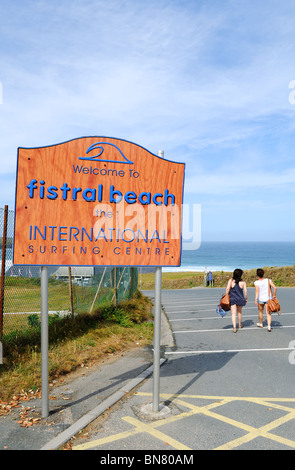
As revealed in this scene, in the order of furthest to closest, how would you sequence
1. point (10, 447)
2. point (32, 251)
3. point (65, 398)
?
1. point (65, 398)
2. point (32, 251)
3. point (10, 447)

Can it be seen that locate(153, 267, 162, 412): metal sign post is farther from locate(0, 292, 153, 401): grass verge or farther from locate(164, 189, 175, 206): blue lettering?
locate(0, 292, 153, 401): grass verge

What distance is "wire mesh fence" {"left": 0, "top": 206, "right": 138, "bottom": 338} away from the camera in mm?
7300

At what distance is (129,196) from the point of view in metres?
5.42

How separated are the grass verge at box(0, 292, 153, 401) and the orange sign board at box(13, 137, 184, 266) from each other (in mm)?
2174

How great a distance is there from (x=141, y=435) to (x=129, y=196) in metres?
2.92

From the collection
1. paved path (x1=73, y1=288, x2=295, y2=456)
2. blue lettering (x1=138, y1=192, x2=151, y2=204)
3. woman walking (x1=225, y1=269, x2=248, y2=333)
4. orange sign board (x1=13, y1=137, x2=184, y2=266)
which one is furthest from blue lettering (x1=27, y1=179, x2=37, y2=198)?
woman walking (x1=225, y1=269, x2=248, y2=333)

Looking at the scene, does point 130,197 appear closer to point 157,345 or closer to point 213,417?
point 157,345

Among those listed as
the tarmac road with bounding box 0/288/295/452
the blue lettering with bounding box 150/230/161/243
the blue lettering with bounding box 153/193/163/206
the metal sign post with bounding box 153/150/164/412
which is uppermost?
the blue lettering with bounding box 153/193/163/206

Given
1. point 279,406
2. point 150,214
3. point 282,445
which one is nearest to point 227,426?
point 282,445

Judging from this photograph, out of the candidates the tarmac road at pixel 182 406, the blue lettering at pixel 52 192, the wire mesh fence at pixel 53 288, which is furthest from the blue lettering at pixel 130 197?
the tarmac road at pixel 182 406

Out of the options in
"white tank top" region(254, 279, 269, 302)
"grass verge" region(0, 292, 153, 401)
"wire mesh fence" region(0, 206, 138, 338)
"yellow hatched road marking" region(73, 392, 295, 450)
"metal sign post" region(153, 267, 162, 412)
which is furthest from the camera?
"white tank top" region(254, 279, 269, 302)

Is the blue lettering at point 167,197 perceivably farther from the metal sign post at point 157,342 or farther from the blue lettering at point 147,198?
the metal sign post at point 157,342

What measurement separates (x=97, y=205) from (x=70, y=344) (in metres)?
3.67

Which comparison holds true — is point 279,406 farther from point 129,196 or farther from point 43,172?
point 43,172
